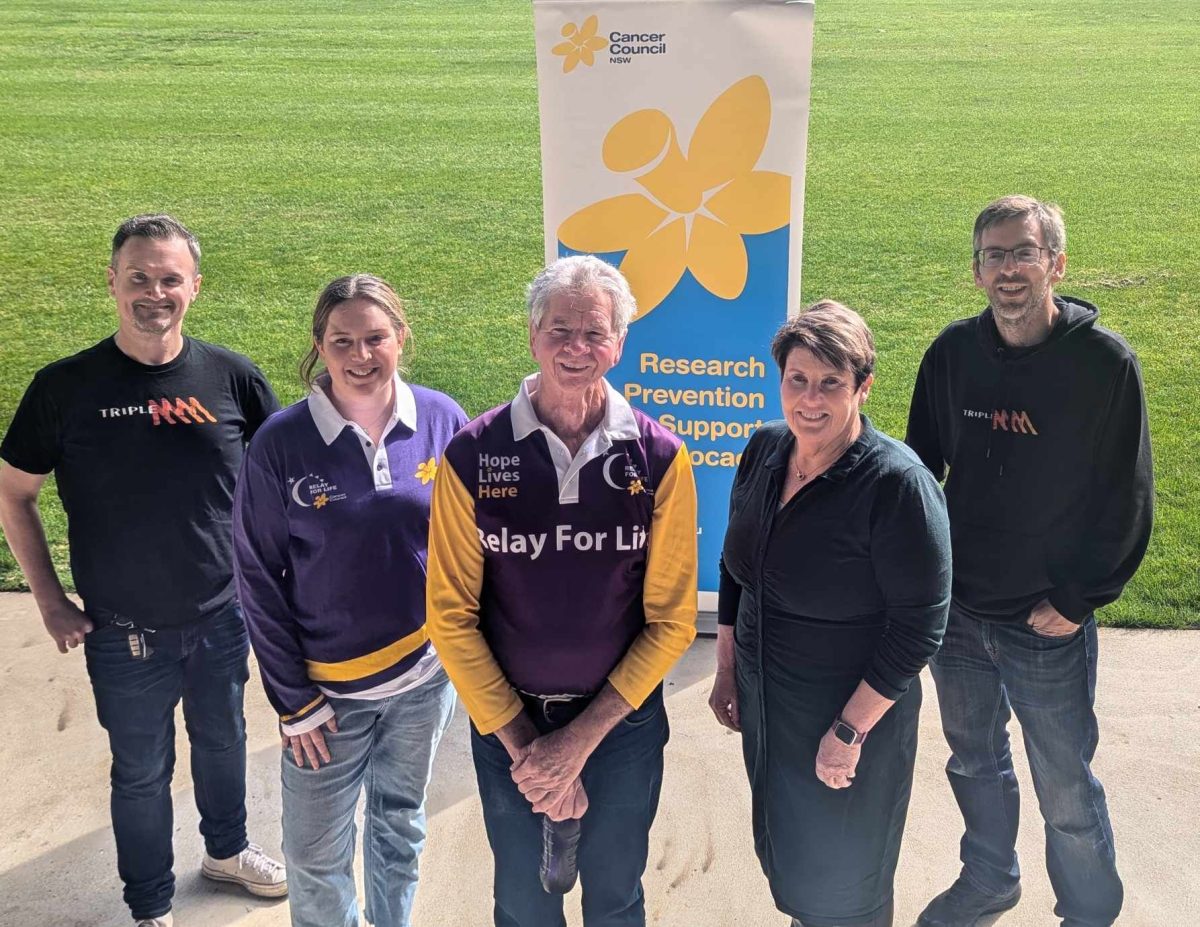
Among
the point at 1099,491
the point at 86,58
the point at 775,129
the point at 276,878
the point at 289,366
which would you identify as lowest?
the point at 276,878

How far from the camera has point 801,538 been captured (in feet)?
8.41

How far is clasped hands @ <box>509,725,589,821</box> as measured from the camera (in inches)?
104

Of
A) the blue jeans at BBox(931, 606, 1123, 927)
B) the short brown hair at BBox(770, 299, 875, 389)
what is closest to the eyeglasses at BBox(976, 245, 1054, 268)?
the short brown hair at BBox(770, 299, 875, 389)

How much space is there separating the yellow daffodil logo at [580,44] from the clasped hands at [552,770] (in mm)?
2892

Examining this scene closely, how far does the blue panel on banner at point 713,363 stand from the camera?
4.67m

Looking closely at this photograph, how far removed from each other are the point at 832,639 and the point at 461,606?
2.96ft

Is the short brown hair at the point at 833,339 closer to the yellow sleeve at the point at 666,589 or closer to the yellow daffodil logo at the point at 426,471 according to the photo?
the yellow sleeve at the point at 666,589

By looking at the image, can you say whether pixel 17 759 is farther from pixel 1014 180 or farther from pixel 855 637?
pixel 1014 180

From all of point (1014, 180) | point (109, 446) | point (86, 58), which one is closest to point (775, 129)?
point (109, 446)

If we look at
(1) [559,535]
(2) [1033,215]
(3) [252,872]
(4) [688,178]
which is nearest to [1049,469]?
(2) [1033,215]

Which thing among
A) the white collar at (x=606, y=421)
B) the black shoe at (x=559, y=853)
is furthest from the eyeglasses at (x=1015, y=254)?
the black shoe at (x=559, y=853)

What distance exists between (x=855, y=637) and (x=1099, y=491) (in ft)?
2.88

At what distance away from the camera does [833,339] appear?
2.54 metres

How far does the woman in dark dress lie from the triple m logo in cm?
158
